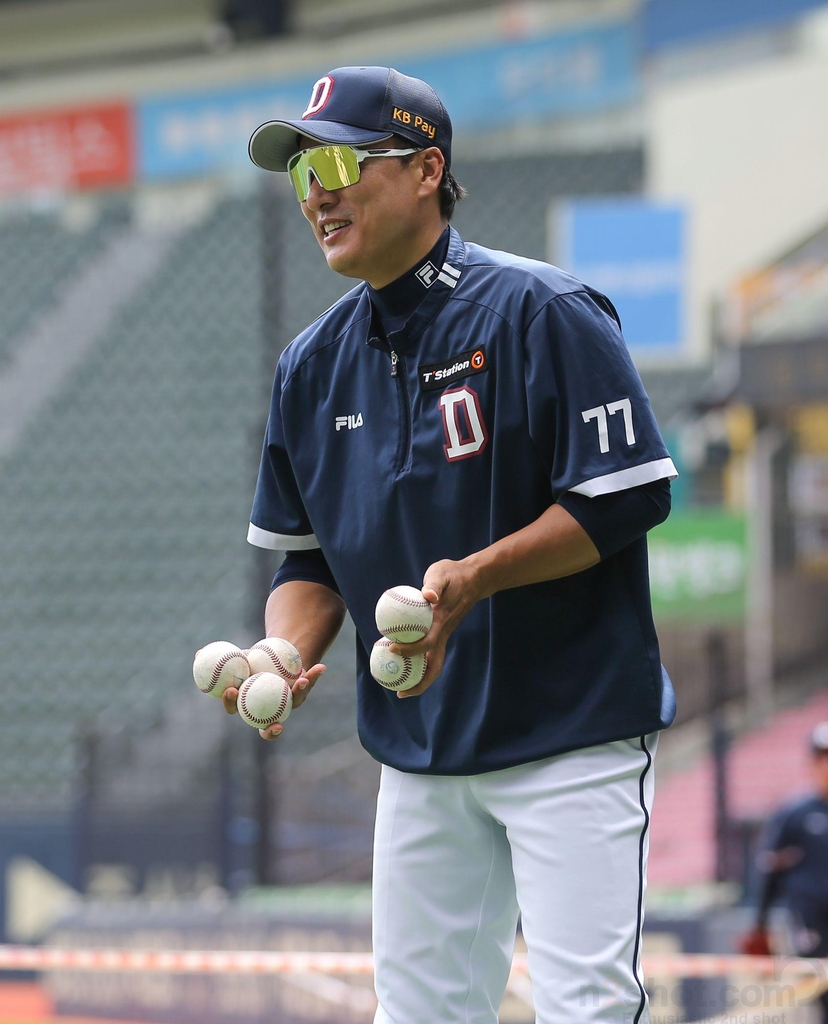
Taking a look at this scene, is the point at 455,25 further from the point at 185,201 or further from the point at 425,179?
the point at 425,179

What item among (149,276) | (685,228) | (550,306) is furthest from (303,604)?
(149,276)

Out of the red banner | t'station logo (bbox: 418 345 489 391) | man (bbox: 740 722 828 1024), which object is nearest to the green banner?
man (bbox: 740 722 828 1024)

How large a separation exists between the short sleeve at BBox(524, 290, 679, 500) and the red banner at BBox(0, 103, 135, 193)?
14.9 m

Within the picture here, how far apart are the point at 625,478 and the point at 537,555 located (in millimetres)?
171

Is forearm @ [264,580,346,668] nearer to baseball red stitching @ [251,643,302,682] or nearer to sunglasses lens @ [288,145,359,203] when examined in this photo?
baseball red stitching @ [251,643,302,682]

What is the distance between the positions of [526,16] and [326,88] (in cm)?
1374

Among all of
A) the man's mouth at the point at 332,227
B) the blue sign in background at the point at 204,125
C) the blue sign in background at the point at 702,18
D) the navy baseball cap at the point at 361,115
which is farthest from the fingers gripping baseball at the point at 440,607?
the blue sign in background at the point at 204,125

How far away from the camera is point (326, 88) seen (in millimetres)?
2252

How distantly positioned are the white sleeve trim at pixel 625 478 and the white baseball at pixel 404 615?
1.00 ft

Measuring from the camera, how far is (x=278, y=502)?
254 centimetres

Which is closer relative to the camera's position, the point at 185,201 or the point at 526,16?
the point at 526,16

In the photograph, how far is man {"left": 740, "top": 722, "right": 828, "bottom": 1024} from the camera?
5699mm

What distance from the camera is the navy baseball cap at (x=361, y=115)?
219 cm

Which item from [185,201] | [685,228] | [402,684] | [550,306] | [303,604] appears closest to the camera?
[402,684]
